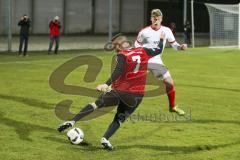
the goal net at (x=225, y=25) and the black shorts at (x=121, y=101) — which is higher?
the goal net at (x=225, y=25)

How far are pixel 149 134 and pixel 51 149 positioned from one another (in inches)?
76.2

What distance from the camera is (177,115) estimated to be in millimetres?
10883

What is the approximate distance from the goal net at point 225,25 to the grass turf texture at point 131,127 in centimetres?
1935

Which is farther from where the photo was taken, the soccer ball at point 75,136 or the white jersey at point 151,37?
the white jersey at point 151,37

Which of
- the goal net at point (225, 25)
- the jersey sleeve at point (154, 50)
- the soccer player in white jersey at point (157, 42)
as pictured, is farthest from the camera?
the goal net at point (225, 25)

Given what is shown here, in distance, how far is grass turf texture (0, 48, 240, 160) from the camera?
7613 millimetres

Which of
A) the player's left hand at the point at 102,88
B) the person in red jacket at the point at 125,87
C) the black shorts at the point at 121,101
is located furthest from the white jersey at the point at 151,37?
the player's left hand at the point at 102,88

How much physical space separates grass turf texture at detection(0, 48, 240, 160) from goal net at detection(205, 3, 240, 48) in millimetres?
19346

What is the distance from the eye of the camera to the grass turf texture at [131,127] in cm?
761

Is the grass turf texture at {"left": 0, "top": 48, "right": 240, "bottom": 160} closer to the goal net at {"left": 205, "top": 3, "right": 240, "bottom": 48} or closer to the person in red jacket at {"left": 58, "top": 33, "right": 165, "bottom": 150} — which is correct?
the person in red jacket at {"left": 58, "top": 33, "right": 165, "bottom": 150}

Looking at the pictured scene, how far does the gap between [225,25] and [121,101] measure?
29.5 meters

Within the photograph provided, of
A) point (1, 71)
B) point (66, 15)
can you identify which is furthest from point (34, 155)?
point (66, 15)

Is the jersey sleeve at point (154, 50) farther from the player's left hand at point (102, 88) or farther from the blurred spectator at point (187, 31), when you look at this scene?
the blurred spectator at point (187, 31)

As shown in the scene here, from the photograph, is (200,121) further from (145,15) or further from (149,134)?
(145,15)
